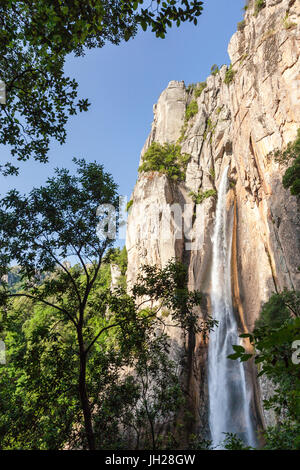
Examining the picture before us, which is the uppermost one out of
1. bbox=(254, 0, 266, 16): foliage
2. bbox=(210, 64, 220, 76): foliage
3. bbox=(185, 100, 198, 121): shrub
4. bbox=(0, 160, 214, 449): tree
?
bbox=(210, 64, 220, 76): foliage

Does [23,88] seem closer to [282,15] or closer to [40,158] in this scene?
[40,158]

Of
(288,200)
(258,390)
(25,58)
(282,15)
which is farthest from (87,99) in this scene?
(282,15)

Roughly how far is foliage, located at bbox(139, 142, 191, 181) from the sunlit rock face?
87cm

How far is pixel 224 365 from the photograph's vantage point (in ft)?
54.8

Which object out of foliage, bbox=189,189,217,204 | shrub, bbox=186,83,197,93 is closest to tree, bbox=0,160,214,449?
foliage, bbox=189,189,217,204

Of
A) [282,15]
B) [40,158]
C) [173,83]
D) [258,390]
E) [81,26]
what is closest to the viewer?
[81,26]

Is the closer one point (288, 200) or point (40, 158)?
point (40, 158)

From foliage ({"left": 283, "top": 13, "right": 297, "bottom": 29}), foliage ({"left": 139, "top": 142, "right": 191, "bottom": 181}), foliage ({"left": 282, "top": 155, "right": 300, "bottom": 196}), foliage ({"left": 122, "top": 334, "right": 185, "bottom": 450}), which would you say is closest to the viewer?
foliage ({"left": 122, "top": 334, "right": 185, "bottom": 450})

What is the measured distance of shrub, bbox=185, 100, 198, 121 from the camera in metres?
35.2

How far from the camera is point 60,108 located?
5.10 m

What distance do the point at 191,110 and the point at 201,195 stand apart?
16.2m

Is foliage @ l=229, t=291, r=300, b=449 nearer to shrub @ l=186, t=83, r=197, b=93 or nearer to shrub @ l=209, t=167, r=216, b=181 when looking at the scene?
shrub @ l=209, t=167, r=216, b=181

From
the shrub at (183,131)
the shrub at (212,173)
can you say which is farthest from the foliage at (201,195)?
the shrub at (183,131)
